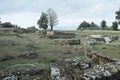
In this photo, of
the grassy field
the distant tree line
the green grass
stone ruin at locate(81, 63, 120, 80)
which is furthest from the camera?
the distant tree line

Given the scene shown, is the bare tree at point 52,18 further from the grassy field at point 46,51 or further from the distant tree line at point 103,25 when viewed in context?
the grassy field at point 46,51

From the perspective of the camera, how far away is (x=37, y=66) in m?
13.1

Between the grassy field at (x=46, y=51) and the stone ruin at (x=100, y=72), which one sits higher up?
the stone ruin at (x=100, y=72)

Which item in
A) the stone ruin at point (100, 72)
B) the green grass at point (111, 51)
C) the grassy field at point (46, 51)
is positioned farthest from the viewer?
the green grass at point (111, 51)

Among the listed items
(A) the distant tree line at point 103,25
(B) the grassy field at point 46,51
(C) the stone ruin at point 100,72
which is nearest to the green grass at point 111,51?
(B) the grassy field at point 46,51

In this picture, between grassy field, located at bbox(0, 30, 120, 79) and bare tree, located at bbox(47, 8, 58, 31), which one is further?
bare tree, located at bbox(47, 8, 58, 31)

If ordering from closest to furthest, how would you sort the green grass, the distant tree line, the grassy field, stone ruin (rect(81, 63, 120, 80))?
1. stone ruin (rect(81, 63, 120, 80))
2. the grassy field
3. the green grass
4. the distant tree line

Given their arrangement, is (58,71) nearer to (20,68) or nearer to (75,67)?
(20,68)

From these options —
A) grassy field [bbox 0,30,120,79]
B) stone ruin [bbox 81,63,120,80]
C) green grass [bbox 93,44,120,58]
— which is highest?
stone ruin [bbox 81,63,120,80]

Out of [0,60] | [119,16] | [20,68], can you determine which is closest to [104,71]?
[20,68]

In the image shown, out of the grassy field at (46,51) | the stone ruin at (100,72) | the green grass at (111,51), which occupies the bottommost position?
the green grass at (111,51)

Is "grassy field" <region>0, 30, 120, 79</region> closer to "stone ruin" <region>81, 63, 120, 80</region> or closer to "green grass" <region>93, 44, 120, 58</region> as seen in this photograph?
"green grass" <region>93, 44, 120, 58</region>

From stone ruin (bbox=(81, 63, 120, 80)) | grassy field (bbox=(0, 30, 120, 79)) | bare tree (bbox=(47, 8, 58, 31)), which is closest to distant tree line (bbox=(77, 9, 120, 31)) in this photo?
bare tree (bbox=(47, 8, 58, 31))

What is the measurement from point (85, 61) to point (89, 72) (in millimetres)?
3859
